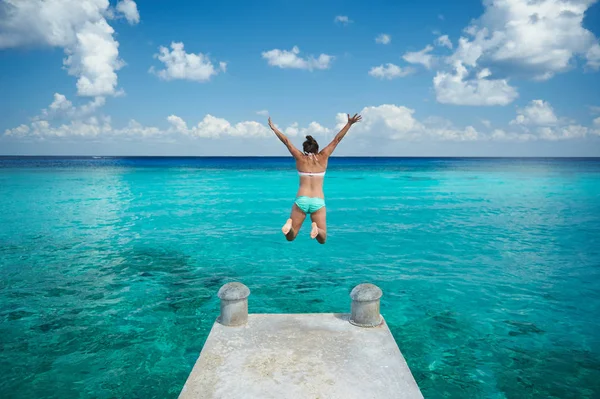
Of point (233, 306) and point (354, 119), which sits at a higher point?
point (354, 119)

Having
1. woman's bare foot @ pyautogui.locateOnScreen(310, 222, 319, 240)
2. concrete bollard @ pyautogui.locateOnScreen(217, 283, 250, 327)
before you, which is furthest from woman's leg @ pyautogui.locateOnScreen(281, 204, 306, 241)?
concrete bollard @ pyautogui.locateOnScreen(217, 283, 250, 327)

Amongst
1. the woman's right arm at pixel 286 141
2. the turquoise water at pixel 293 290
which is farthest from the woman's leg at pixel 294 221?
the turquoise water at pixel 293 290

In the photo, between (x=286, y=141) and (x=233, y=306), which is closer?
(x=286, y=141)

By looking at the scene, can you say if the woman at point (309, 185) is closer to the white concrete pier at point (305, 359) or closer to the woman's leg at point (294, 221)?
the woman's leg at point (294, 221)

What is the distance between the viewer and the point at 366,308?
8.64 m

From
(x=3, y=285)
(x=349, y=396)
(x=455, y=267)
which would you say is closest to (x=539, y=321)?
(x=455, y=267)

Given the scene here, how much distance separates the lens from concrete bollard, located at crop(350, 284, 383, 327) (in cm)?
862

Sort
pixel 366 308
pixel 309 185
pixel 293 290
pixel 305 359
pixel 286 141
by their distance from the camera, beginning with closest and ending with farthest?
pixel 305 359, pixel 286 141, pixel 309 185, pixel 366 308, pixel 293 290

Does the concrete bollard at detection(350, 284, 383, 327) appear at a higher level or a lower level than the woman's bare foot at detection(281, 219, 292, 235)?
lower

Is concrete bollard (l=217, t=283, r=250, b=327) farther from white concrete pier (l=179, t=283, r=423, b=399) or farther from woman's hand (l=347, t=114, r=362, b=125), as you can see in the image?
woman's hand (l=347, t=114, r=362, b=125)

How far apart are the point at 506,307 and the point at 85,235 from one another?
66.8 feet

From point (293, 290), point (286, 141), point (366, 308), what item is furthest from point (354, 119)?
point (293, 290)

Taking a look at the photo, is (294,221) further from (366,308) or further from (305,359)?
(305,359)

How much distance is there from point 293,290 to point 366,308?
6.12 meters
